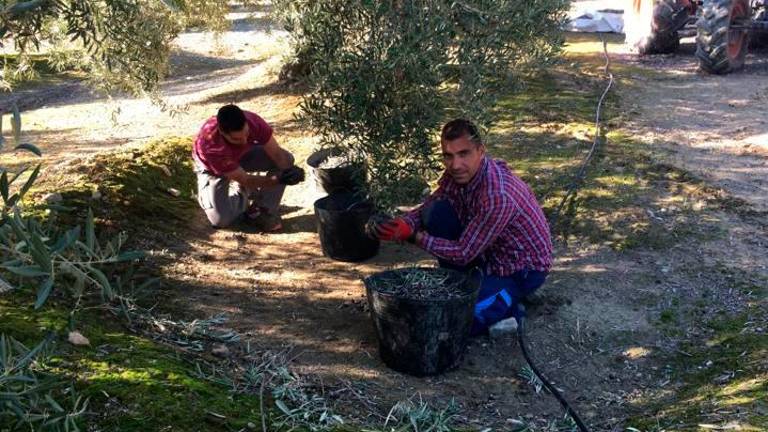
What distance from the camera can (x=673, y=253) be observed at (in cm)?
511

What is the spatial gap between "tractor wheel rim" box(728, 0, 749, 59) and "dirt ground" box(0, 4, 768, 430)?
2.33 m

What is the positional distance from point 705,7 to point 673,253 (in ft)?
20.0

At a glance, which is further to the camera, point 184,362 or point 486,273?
point 486,273

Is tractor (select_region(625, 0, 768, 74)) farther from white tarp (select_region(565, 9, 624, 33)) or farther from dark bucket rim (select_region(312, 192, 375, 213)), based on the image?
dark bucket rim (select_region(312, 192, 375, 213))

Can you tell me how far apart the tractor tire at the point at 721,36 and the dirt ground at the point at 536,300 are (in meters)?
1.86

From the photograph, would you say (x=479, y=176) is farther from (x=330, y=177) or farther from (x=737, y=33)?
(x=737, y=33)

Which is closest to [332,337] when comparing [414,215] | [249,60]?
[414,215]

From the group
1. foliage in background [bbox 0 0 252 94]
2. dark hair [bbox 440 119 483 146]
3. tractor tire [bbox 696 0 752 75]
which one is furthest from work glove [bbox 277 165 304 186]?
tractor tire [bbox 696 0 752 75]

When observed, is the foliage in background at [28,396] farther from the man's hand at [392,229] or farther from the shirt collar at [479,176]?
the shirt collar at [479,176]

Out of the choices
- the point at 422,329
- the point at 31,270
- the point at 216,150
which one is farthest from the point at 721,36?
the point at 31,270

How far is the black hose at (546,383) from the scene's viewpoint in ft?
10.7

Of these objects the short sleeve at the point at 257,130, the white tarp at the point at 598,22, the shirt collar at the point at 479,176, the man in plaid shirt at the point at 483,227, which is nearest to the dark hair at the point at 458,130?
the man in plaid shirt at the point at 483,227

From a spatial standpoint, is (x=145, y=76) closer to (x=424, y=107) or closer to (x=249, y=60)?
(x=424, y=107)

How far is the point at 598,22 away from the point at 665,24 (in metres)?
3.04
